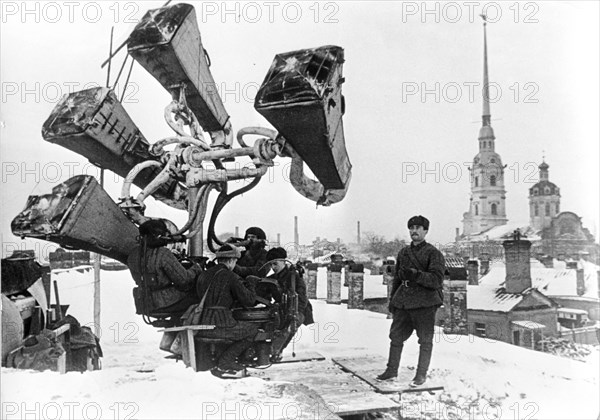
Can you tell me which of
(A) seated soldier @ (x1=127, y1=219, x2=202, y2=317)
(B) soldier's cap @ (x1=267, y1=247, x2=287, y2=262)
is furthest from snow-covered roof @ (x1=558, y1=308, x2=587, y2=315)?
(A) seated soldier @ (x1=127, y1=219, x2=202, y2=317)

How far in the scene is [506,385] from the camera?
2598 mm

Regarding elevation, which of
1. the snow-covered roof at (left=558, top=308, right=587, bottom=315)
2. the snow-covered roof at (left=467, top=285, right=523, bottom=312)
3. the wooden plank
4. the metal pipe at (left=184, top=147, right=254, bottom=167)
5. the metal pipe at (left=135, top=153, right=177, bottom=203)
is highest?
the metal pipe at (left=184, top=147, right=254, bottom=167)

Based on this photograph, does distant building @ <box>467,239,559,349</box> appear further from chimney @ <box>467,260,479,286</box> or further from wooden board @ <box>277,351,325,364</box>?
wooden board @ <box>277,351,325,364</box>

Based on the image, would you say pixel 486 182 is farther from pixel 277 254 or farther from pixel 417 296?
pixel 277 254

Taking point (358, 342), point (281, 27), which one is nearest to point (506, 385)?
point (358, 342)

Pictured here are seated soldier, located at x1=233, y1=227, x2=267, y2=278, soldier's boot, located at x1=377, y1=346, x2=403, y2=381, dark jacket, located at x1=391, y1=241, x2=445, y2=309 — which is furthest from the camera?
seated soldier, located at x1=233, y1=227, x2=267, y2=278

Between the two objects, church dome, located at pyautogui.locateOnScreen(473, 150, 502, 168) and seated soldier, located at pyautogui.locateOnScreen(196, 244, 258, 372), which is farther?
Answer: church dome, located at pyautogui.locateOnScreen(473, 150, 502, 168)

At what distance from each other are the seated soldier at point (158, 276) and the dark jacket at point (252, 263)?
0.21 meters

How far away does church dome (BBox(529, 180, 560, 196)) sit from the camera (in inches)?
102

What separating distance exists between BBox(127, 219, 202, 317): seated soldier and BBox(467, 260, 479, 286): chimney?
1.14m

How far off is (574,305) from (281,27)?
1.79 meters

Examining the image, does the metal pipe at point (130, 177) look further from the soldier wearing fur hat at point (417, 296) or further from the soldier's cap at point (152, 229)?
the soldier wearing fur hat at point (417, 296)

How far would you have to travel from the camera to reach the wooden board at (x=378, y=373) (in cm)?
252

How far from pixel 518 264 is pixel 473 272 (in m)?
0.19
